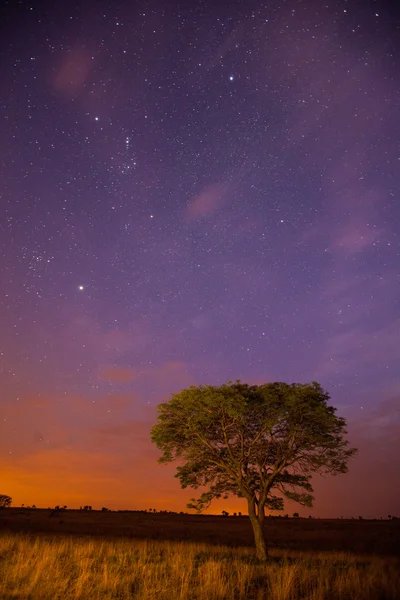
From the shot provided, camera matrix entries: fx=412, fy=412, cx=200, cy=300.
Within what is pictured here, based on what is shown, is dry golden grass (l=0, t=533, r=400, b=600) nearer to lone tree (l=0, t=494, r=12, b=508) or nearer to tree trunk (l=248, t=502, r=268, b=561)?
tree trunk (l=248, t=502, r=268, b=561)

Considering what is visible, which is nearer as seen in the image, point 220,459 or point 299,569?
point 299,569

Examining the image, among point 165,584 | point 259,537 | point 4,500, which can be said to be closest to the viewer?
point 165,584

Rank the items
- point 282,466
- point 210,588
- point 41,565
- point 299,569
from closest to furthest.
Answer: point 210,588 → point 41,565 → point 299,569 → point 282,466

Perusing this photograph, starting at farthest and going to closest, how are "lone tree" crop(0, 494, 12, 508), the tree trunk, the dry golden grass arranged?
"lone tree" crop(0, 494, 12, 508) → the tree trunk → the dry golden grass

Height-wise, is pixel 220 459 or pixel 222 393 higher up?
pixel 222 393

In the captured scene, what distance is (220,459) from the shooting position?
23625 mm

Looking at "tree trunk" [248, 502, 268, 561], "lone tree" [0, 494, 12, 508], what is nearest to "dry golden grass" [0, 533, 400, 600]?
"tree trunk" [248, 502, 268, 561]

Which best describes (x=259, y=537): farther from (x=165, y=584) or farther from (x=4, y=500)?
(x=4, y=500)

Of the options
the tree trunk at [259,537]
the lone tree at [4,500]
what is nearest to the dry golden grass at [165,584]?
the tree trunk at [259,537]

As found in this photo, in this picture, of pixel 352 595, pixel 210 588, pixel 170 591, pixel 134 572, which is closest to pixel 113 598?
pixel 170 591

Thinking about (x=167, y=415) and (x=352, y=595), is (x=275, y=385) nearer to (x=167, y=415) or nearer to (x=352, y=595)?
(x=167, y=415)

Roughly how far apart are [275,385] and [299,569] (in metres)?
11.1

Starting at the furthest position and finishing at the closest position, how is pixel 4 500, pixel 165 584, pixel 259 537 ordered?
1. pixel 4 500
2. pixel 259 537
3. pixel 165 584

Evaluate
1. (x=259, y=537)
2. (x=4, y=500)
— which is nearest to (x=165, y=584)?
(x=259, y=537)
